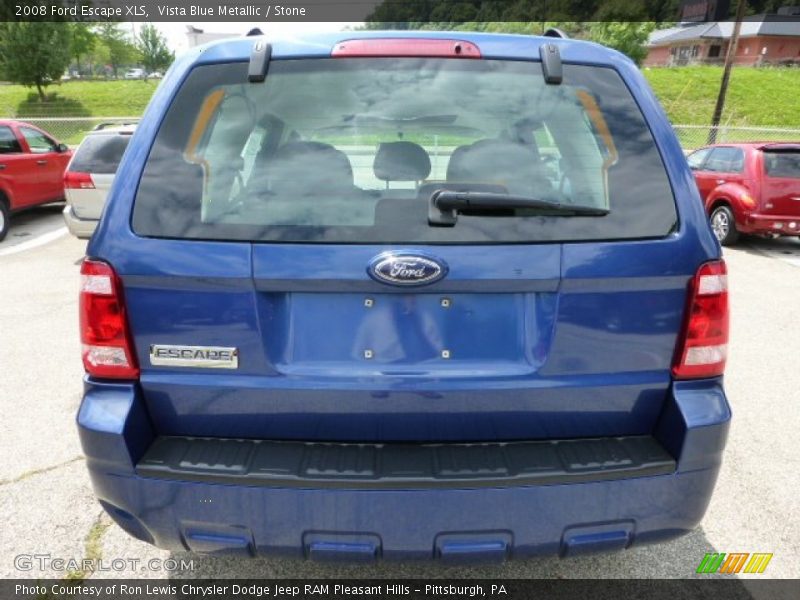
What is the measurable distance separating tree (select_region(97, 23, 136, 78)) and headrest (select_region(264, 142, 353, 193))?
245 ft

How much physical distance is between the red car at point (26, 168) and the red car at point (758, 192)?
1115 cm

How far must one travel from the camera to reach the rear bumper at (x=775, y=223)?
8398mm

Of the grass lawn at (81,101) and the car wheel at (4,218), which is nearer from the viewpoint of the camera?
the car wheel at (4,218)

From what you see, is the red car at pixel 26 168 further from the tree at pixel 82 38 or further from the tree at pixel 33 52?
the tree at pixel 82 38

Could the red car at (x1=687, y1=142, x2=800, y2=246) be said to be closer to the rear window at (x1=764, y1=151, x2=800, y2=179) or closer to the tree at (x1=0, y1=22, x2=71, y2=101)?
the rear window at (x1=764, y1=151, x2=800, y2=179)

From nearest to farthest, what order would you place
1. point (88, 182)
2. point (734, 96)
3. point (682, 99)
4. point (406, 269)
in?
1. point (406, 269)
2. point (88, 182)
3. point (682, 99)
4. point (734, 96)

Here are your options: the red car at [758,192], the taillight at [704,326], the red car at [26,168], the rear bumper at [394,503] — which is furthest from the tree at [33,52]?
the taillight at [704,326]

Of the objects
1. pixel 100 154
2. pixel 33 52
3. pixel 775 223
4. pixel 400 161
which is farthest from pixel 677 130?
pixel 33 52

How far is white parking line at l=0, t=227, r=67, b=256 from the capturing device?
823 centimetres

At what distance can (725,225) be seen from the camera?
9.12 metres

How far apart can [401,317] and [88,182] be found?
719cm

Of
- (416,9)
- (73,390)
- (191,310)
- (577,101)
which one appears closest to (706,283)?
(577,101)

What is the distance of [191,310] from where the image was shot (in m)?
1.68

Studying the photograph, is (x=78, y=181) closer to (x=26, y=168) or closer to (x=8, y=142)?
(x=26, y=168)
